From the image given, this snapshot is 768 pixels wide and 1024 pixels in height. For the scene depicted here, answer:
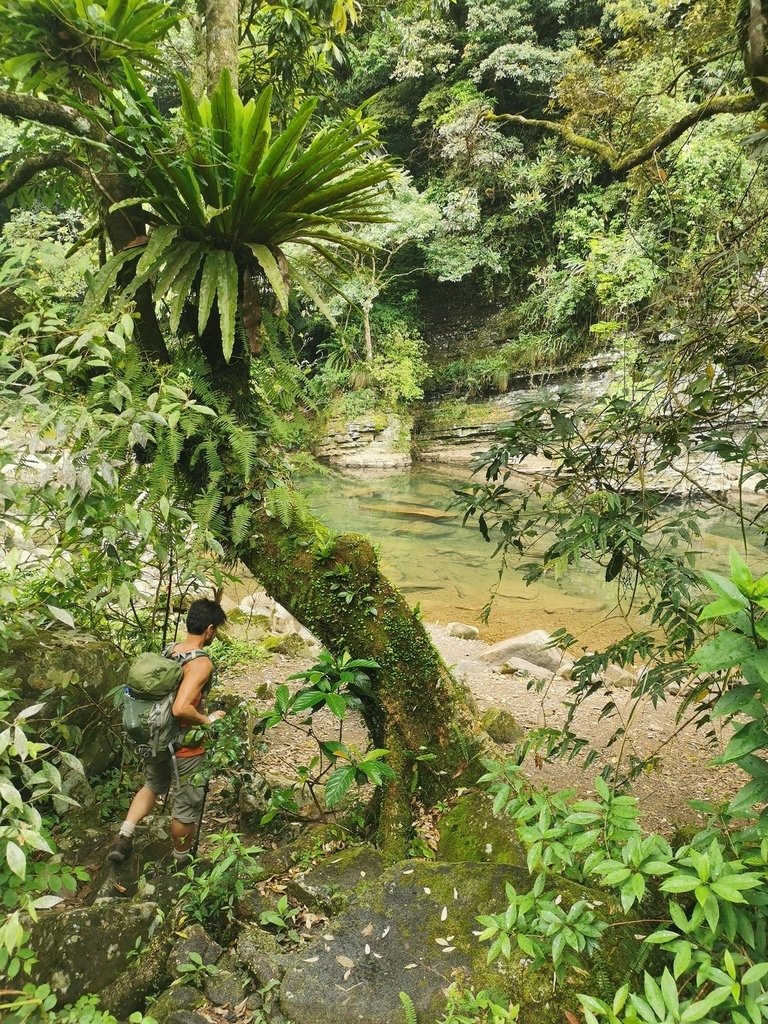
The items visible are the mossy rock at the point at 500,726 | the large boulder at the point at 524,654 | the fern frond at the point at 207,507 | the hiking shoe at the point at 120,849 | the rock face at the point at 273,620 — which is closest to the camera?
the hiking shoe at the point at 120,849

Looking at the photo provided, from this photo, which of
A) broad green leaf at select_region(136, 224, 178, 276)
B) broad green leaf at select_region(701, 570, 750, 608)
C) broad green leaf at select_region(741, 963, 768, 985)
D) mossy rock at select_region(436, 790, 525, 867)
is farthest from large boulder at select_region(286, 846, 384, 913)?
broad green leaf at select_region(136, 224, 178, 276)

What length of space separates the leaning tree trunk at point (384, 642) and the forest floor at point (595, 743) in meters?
0.47

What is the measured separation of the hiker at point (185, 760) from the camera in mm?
2443

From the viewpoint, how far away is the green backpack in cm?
241

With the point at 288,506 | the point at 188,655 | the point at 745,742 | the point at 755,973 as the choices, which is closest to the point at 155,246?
the point at 288,506

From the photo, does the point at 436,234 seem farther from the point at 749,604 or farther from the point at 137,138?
the point at 749,604

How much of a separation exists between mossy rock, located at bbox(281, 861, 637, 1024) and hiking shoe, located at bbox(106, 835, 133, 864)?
2.87ft

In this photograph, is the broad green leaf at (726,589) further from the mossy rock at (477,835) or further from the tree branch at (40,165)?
the tree branch at (40,165)

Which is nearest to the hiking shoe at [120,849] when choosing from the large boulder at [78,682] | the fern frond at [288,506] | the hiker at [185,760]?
the hiker at [185,760]

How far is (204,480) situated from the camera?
263 cm

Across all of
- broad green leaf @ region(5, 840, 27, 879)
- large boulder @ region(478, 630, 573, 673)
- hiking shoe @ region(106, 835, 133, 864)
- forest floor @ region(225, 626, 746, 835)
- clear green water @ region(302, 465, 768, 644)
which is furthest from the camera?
clear green water @ region(302, 465, 768, 644)

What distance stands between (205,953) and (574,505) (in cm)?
198

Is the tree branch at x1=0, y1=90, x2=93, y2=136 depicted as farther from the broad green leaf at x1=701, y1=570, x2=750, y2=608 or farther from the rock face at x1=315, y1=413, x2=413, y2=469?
the rock face at x1=315, y1=413, x2=413, y2=469

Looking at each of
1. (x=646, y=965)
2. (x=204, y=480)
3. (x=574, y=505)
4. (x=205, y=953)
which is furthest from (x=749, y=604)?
(x=204, y=480)
